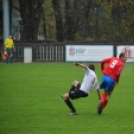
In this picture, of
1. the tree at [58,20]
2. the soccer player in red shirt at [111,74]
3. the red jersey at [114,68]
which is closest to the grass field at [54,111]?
the soccer player in red shirt at [111,74]

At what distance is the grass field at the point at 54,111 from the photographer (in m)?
12.5

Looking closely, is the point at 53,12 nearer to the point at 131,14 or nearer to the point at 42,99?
the point at 131,14

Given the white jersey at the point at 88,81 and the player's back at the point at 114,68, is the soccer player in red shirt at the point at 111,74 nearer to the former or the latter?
the player's back at the point at 114,68

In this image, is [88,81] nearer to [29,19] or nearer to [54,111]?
[54,111]

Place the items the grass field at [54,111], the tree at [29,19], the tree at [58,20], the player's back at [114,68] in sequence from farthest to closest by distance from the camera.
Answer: the tree at [58,20], the tree at [29,19], the player's back at [114,68], the grass field at [54,111]

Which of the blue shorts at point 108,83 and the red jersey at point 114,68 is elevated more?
the red jersey at point 114,68

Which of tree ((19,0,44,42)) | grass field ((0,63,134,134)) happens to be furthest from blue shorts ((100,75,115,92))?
tree ((19,0,44,42))

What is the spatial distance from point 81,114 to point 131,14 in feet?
115

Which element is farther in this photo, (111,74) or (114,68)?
(111,74)

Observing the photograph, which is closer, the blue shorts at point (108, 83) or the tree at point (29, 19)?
the blue shorts at point (108, 83)

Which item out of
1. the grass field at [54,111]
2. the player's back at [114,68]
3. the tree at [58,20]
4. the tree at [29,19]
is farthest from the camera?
the tree at [58,20]

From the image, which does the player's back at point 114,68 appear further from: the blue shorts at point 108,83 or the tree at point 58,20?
the tree at point 58,20

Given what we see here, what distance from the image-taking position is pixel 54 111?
1560cm

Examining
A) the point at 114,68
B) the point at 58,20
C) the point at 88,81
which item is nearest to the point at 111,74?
the point at 114,68
